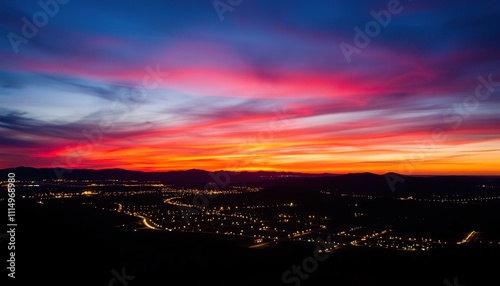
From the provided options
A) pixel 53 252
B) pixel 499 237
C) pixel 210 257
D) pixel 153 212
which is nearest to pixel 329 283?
pixel 210 257

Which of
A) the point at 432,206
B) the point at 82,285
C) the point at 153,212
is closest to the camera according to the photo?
the point at 82,285

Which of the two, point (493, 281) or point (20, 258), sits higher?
point (20, 258)

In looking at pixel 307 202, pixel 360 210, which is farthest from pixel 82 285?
pixel 307 202

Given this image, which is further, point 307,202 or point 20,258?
point 307,202

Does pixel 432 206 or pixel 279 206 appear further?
pixel 279 206

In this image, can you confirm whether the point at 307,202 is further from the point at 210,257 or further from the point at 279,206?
the point at 210,257

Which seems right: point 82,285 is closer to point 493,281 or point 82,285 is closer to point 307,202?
point 493,281

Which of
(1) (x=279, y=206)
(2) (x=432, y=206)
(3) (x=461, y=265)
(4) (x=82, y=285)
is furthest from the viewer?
(1) (x=279, y=206)

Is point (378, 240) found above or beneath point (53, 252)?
beneath

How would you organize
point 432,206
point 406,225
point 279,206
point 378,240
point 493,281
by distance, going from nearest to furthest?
point 493,281, point 378,240, point 406,225, point 432,206, point 279,206
